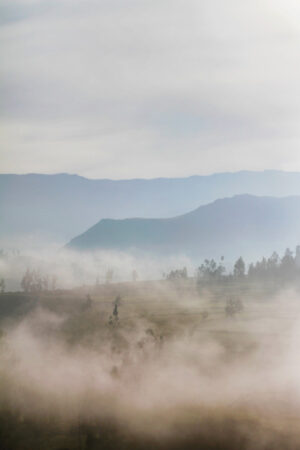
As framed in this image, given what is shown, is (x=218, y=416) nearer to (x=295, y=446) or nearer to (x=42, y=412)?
(x=295, y=446)

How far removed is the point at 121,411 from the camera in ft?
643

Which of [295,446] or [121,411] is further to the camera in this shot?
[121,411]

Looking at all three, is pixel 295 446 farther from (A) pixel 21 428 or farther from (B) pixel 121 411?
(A) pixel 21 428

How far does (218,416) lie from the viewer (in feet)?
613

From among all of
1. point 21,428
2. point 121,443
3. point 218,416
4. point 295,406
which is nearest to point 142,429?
point 121,443

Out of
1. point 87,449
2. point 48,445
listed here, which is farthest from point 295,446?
point 48,445

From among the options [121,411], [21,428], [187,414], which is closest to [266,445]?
[187,414]

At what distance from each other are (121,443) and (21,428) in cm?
3675

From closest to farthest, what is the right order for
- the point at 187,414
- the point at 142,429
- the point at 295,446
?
the point at 295,446 < the point at 142,429 < the point at 187,414

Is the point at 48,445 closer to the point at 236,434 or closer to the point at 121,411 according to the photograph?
the point at 121,411

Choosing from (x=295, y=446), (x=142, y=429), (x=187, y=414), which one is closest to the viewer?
(x=295, y=446)

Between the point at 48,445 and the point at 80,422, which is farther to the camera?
the point at 80,422

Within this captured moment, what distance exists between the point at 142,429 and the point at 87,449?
24.0 meters

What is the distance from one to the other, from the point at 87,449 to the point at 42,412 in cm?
4366
